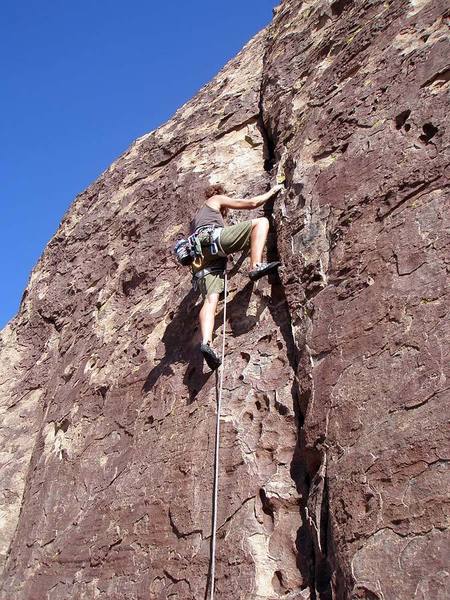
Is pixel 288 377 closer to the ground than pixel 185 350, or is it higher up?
closer to the ground

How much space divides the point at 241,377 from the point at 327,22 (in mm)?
4203

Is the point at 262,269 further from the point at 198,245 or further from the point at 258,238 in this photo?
the point at 198,245

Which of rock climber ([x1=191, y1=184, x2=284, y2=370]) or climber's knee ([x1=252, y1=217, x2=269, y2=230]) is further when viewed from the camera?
climber's knee ([x1=252, y1=217, x2=269, y2=230])

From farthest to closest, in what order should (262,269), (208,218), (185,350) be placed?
(208,218)
(185,350)
(262,269)

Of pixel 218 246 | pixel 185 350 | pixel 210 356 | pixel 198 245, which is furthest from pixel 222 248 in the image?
pixel 210 356

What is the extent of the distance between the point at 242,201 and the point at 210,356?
1.65m

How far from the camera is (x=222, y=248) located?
5926 mm

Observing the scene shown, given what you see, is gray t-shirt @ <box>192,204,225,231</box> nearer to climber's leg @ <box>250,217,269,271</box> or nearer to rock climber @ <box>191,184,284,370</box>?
rock climber @ <box>191,184,284,370</box>

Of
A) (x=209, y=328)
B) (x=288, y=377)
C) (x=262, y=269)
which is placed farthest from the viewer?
(x=209, y=328)

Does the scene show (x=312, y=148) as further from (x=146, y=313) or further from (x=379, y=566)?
(x=379, y=566)

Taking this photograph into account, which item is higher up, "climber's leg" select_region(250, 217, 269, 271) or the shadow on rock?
"climber's leg" select_region(250, 217, 269, 271)

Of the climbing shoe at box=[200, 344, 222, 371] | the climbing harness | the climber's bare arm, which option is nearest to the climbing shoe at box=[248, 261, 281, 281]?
the climbing harness

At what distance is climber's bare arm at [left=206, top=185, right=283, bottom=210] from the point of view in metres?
6.07

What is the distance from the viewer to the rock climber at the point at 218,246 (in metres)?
5.54
